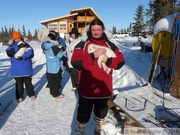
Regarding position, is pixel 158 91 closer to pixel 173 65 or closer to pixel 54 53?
pixel 173 65

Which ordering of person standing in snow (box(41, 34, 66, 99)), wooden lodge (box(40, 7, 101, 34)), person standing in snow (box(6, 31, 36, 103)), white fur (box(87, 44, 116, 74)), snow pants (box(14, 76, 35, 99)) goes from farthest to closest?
wooden lodge (box(40, 7, 101, 34))
person standing in snow (box(41, 34, 66, 99))
snow pants (box(14, 76, 35, 99))
person standing in snow (box(6, 31, 36, 103))
white fur (box(87, 44, 116, 74))

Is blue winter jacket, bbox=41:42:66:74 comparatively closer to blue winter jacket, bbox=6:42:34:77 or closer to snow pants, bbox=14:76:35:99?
blue winter jacket, bbox=6:42:34:77

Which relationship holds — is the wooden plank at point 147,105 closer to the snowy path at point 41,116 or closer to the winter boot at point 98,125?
the winter boot at point 98,125

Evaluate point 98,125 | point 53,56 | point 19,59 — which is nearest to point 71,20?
point 53,56

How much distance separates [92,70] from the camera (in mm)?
3025

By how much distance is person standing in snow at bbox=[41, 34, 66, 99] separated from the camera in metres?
5.39

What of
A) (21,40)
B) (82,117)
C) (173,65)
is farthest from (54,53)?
(173,65)

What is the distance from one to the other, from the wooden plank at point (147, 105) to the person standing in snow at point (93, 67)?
0.73 m

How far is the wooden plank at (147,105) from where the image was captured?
11.3ft

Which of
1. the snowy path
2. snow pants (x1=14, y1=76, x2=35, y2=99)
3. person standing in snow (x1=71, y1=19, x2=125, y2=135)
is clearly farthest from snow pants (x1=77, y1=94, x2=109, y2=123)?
snow pants (x1=14, y1=76, x2=35, y2=99)

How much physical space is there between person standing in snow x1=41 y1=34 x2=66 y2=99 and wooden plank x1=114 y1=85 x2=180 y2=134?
1.88m

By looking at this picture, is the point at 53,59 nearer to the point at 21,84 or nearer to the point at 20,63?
the point at 20,63

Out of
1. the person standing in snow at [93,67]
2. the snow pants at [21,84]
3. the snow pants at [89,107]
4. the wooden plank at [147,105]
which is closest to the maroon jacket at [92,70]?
the person standing in snow at [93,67]

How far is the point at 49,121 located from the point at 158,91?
8.75 feet
